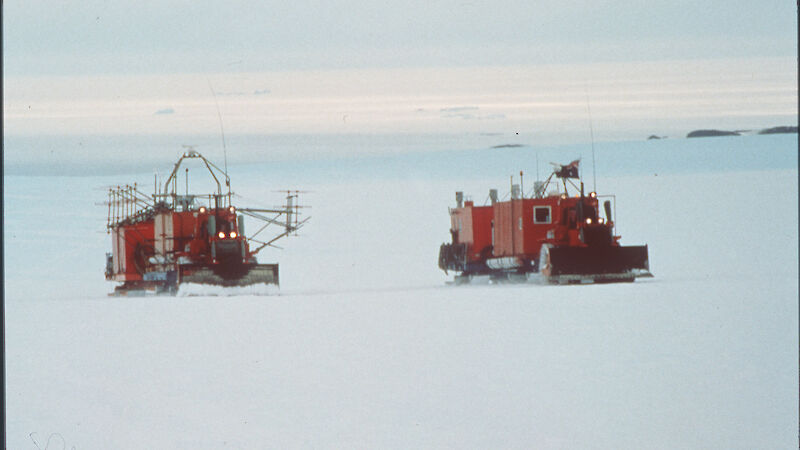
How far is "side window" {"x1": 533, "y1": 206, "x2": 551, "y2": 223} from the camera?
667 centimetres

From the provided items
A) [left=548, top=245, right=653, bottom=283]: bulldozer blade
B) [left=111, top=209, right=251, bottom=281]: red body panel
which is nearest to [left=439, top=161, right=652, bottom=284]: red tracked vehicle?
[left=548, top=245, right=653, bottom=283]: bulldozer blade

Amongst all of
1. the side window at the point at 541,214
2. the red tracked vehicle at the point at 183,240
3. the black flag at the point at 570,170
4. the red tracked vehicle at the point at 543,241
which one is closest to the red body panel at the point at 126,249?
the red tracked vehicle at the point at 183,240

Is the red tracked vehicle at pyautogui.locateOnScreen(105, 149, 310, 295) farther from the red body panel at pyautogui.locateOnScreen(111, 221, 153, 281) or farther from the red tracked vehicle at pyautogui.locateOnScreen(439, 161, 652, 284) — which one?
the red tracked vehicle at pyautogui.locateOnScreen(439, 161, 652, 284)

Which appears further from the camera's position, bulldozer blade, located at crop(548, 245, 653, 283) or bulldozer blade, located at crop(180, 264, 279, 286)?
bulldozer blade, located at crop(548, 245, 653, 283)

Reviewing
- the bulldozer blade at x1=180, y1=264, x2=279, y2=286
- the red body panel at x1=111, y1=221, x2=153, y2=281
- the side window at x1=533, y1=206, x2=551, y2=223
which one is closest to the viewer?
the red body panel at x1=111, y1=221, x2=153, y2=281

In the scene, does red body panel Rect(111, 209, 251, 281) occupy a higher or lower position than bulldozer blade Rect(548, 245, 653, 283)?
higher

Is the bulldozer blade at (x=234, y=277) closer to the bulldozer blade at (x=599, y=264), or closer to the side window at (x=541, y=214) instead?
the bulldozer blade at (x=599, y=264)

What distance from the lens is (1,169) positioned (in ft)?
11.8

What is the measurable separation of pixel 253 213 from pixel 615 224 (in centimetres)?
188

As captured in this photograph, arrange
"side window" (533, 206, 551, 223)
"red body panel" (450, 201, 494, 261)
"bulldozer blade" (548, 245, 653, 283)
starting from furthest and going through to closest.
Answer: "side window" (533, 206, 551, 223) < "red body panel" (450, 201, 494, 261) < "bulldozer blade" (548, 245, 653, 283)

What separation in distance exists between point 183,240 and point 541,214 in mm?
3016

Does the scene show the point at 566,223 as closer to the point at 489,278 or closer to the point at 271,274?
the point at 489,278

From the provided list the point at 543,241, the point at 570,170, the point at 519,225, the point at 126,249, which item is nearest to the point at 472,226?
the point at 570,170

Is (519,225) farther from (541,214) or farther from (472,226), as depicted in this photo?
(472,226)
